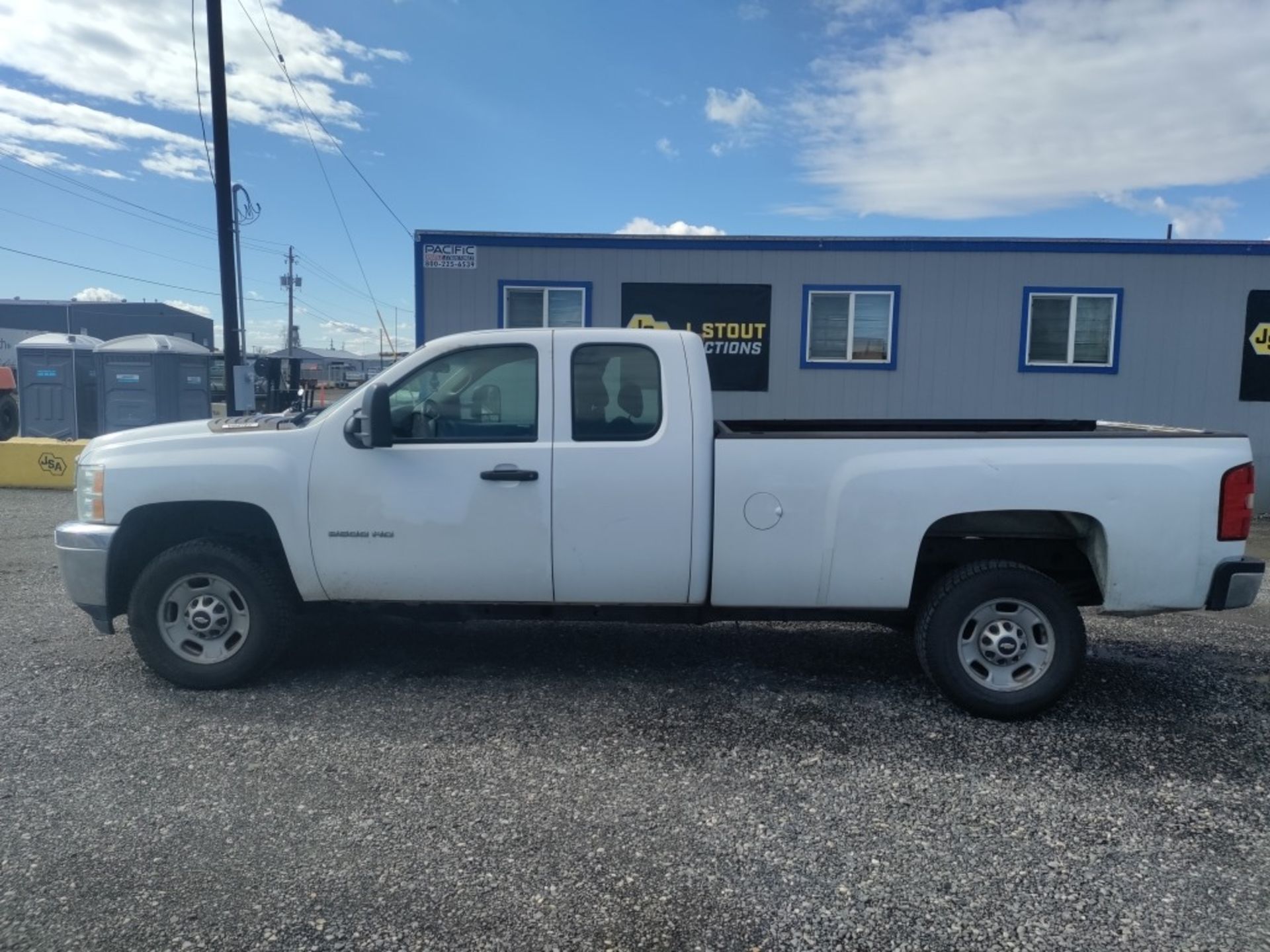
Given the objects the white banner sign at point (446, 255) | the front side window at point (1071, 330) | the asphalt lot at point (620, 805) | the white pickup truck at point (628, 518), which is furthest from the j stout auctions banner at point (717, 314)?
the white pickup truck at point (628, 518)

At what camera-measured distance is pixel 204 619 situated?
4.96 metres

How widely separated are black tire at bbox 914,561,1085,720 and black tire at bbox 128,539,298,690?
131 inches

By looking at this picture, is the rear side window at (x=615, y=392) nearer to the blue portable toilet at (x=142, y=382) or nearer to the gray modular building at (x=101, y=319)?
the blue portable toilet at (x=142, y=382)

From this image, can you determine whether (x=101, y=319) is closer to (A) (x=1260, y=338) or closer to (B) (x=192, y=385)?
(B) (x=192, y=385)

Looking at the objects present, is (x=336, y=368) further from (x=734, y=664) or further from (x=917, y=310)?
(x=734, y=664)

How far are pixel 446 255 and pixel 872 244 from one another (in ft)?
18.0

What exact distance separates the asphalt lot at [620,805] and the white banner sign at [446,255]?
303 inches

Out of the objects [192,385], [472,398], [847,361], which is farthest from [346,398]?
[192,385]

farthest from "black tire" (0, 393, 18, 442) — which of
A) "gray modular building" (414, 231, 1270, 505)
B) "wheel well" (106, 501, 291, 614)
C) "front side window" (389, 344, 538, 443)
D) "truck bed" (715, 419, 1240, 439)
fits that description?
"truck bed" (715, 419, 1240, 439)

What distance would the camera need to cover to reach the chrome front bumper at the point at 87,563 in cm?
486

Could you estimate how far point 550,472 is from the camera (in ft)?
15.6

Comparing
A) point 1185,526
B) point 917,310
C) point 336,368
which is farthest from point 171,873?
point 336,368

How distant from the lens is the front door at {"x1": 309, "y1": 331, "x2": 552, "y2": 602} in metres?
4.77

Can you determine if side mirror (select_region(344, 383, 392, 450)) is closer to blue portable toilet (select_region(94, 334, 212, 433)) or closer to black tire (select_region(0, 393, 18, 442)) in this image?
blue portable toilet (select_region(94, 334, 212, 433))
